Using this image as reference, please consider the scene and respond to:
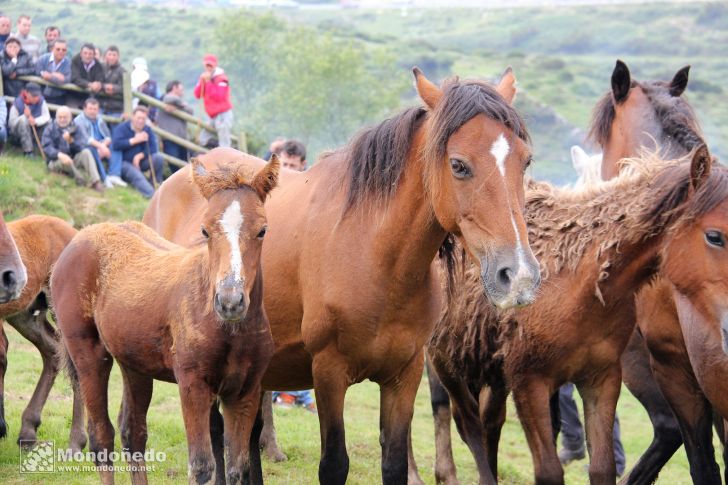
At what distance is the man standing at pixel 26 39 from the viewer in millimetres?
16656

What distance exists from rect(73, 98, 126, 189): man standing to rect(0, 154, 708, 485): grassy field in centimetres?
39

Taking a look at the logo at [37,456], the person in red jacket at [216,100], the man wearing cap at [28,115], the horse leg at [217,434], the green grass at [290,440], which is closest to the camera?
the horse leg at [217,434]

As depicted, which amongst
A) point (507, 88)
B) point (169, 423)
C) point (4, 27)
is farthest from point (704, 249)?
point (4, 27)

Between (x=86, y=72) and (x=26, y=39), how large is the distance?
124 cm

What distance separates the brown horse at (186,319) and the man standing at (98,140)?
9451mm

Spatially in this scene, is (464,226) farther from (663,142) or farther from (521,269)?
(663,142)

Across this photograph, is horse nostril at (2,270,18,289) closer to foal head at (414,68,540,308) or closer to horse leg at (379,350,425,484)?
horse leg at (379,350,425,484)

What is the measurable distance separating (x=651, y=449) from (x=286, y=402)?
5398mm

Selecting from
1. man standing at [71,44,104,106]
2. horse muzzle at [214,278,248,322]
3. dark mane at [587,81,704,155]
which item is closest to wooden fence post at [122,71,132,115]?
man standing at [71,44,104,106]

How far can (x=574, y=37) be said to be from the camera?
11294cm

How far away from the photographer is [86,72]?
17094 millimetres

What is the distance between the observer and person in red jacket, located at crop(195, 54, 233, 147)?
1795 centimetres

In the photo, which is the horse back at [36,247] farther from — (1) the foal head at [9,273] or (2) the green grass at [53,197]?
(2) the green grass at [53,197]

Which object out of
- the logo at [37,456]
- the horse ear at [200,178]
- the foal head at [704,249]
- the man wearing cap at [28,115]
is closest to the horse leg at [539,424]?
the foal head at [704,249]
